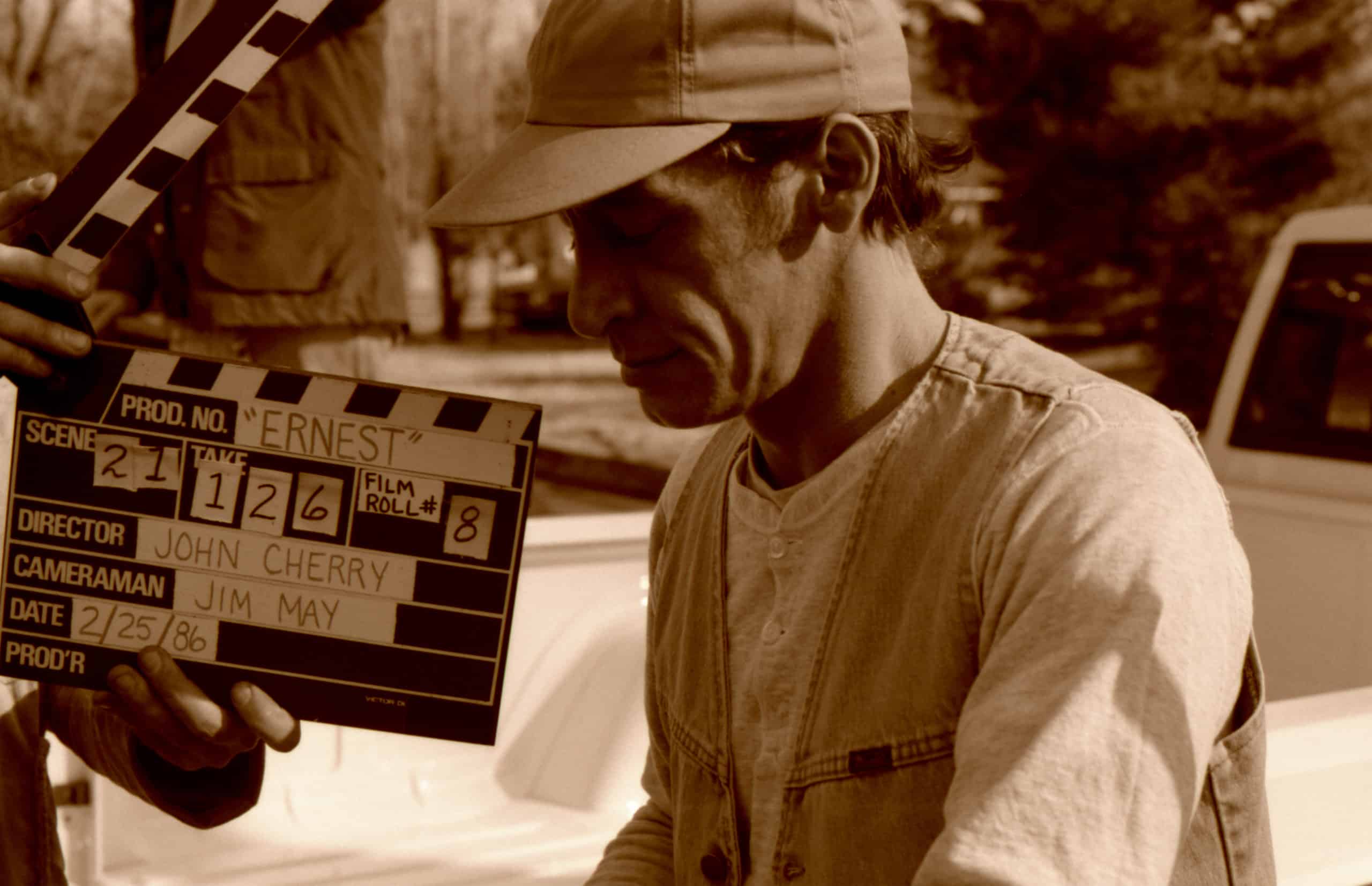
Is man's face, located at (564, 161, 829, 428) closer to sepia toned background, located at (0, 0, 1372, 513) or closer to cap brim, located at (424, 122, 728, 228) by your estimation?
cap brim, located at (424, 122, 728, 228)

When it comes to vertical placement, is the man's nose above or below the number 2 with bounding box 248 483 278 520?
above

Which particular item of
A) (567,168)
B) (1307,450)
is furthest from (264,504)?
(1307,450)

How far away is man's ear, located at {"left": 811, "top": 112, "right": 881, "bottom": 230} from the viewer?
1.59 metres

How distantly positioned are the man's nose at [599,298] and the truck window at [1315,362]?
3.48 metres

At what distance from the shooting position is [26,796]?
7.13 feet

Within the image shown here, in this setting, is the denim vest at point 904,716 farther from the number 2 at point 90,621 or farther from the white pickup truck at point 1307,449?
the white pickup truck at point 1307,449

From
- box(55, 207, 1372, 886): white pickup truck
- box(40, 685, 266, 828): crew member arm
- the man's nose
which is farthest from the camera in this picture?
box(55, 207, 1372, 886): white pickup truck

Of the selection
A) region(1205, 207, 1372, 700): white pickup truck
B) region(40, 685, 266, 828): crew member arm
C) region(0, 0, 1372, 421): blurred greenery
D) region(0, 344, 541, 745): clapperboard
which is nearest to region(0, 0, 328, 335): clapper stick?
region(0, 344, 541, 745): clapperboard

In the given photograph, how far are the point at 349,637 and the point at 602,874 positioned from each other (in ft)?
1.45

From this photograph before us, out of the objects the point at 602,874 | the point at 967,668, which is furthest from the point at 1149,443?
the point at 602,874

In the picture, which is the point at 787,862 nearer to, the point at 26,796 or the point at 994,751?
the point at 994,751

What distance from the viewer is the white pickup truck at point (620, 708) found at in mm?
2668

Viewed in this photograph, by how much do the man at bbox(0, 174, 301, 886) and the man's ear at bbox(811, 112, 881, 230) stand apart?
83 centimetres

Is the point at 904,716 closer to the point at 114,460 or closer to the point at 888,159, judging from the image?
the point at 888,159
